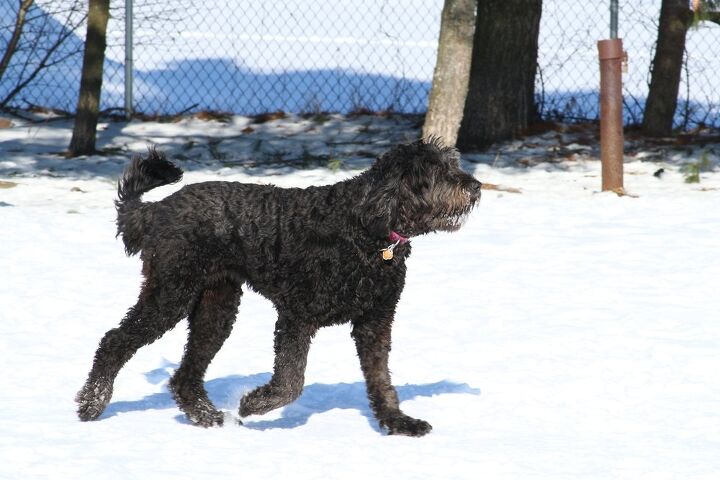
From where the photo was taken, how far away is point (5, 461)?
4.47m

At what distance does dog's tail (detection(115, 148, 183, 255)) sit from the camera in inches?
210

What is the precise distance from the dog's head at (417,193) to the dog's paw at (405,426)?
80 centimetres

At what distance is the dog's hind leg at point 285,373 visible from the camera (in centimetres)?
502

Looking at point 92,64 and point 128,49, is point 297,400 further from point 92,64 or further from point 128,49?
point 128,49

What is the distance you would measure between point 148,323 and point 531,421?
5.79ft

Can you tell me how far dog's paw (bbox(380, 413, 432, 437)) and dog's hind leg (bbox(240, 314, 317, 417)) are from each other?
416mm

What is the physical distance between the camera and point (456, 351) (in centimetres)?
642

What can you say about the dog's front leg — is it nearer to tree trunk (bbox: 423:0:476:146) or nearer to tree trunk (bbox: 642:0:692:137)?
tree trunk (bbox: 423:0:476:146)

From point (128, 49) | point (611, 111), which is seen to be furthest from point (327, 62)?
point (611, 111)

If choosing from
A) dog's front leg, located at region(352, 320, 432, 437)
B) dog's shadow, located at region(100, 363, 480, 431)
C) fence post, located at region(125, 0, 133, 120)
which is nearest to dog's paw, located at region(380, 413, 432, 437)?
dog's front leg, located at region(352, 320, 432, 437)

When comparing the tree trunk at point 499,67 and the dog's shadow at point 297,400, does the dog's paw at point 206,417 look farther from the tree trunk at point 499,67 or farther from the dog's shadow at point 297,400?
the tree trunk at point 499,67

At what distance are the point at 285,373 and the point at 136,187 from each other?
1.16 metres

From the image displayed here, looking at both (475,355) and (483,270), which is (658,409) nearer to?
(475,355)

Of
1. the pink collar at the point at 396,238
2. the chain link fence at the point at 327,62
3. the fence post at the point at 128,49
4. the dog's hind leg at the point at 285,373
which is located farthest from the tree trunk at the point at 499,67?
the dog's hind leg at the point at 285,373
